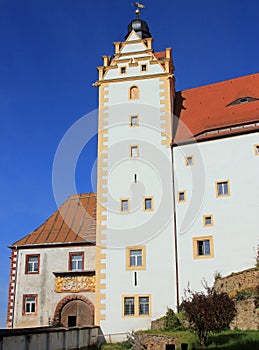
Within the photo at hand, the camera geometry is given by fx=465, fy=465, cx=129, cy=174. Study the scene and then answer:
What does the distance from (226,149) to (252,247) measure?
512 cm

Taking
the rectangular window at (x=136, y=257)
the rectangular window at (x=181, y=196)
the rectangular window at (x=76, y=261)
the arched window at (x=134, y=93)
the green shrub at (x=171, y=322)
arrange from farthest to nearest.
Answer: the arched window at (x=134, y=93), the rectangular window at (x=76, y=261), the rectangular window at (x=181, y=196), the rectangular window at (x=136, y=257), the green shrub at (x=171, y=322)

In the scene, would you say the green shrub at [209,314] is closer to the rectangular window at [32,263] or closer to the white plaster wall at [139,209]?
the white plaster wall at [139,209]

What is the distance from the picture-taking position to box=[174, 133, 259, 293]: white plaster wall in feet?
70.3

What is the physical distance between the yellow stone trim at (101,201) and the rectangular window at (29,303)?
466 cm

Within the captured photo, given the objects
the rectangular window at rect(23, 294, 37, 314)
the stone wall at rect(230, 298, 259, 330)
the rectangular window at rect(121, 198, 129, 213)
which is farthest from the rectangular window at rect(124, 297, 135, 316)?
the rectangular window at rect(23, 294, 37, 314)

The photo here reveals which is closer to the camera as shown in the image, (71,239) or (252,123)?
(252,123)

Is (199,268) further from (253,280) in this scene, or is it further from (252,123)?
(252,123)

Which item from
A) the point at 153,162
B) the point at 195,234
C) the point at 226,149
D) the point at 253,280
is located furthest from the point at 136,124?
the point at 253,280

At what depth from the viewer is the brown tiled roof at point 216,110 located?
78.4ft

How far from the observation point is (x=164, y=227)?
23.3 meters

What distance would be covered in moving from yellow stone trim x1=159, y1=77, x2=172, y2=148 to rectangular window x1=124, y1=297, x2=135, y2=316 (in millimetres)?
8139

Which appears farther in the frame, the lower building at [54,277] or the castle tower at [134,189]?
the lower building at [54,277]

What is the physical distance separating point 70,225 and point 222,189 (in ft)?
32.9

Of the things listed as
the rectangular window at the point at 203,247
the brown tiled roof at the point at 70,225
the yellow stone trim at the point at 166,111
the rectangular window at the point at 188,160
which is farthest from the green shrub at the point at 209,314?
the brown tiled roof at the point at 70,225
